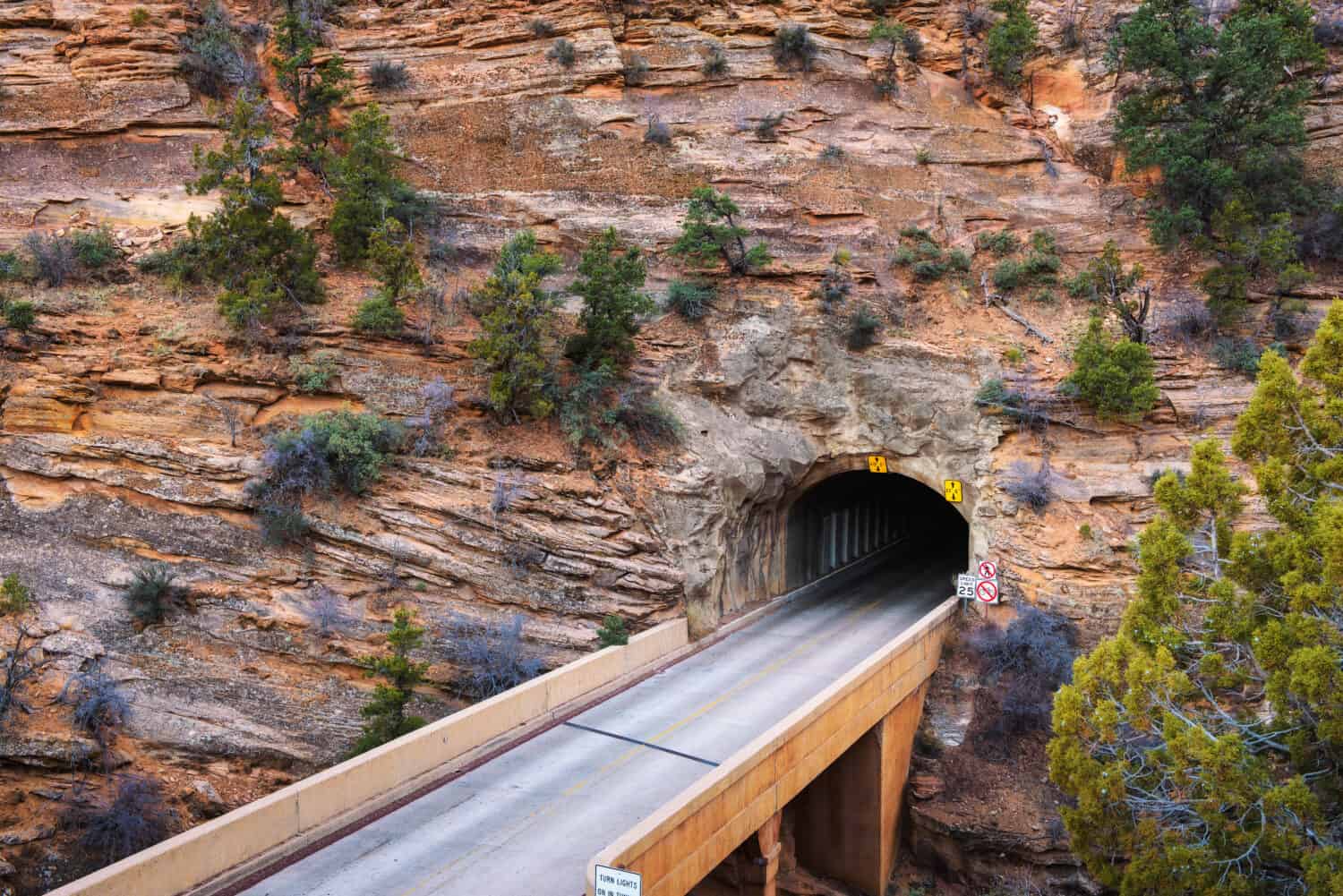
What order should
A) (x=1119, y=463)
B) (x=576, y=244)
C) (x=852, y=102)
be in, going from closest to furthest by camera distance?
(x=1119, y=463) < (x=576, y=244) < (x=852, y=102)

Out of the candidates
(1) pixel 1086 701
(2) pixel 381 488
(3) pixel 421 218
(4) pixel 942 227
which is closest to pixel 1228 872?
(1) pixel 1086 701

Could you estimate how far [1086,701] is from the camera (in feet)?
44.2

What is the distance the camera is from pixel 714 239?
27.6 metres

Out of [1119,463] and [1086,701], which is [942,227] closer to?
[1119,463]

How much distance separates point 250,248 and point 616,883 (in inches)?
769

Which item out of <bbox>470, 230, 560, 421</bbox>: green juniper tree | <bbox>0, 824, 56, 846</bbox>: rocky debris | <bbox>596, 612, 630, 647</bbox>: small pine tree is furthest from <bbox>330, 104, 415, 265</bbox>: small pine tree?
<bbox>0, 824, 56, 846</bbox>: rocky debris

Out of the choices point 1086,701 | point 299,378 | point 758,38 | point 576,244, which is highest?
point 758,38

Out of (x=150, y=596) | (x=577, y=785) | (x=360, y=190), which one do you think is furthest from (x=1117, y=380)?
(x=150, y=596)

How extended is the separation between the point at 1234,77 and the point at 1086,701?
23121mm

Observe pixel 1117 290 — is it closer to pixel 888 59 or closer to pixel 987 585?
pixel 987 585

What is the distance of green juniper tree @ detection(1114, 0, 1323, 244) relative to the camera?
2738cm

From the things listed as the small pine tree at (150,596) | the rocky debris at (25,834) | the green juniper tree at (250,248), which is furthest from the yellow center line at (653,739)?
the green juniper tree at (250,248)

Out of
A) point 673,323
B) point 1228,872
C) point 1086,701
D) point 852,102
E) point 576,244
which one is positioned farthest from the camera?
point 852,102

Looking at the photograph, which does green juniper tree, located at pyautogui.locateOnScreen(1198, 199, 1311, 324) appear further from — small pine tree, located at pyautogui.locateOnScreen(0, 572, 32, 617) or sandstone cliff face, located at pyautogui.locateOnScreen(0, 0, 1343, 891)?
small pine tree, located at pyautogui.locateOnScreen(0, 572, 32, 617)
